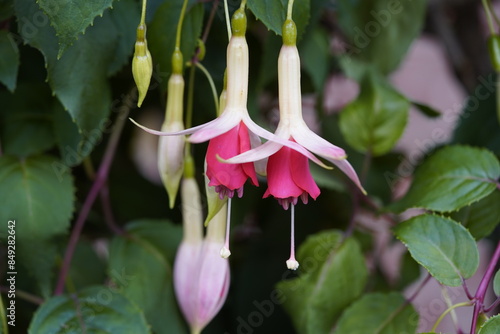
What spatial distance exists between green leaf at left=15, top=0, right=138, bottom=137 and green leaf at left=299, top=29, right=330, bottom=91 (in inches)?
11.1

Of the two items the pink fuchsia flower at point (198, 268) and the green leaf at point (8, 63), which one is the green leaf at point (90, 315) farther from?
the green leaf at point (8, 63)

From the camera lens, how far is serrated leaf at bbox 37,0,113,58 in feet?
1.42

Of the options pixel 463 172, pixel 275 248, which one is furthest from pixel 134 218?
pixel 463 172

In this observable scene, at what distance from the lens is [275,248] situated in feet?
2.90

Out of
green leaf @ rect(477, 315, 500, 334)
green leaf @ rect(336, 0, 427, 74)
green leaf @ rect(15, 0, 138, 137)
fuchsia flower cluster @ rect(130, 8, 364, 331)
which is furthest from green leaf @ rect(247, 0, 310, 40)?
green leaf @ rect(336, 0, 427, 74)

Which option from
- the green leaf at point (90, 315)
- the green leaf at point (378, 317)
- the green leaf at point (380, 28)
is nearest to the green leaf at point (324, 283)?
the green leaf at point (378, 317)

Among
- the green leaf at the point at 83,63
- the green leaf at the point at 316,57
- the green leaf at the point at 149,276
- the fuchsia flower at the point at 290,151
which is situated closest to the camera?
the fuchsia flower at the point at 290,151

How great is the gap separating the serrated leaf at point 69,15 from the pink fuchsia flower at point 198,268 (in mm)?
212

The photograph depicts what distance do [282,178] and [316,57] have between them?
417 mm

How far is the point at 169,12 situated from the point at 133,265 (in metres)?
0.26

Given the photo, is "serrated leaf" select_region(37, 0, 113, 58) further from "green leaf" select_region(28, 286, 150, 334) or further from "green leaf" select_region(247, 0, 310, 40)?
"green leaf" select_region(28, 286, 150, 334)

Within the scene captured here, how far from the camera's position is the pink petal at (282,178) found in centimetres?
42

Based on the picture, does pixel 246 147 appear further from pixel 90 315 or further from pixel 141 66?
pixel 90 315

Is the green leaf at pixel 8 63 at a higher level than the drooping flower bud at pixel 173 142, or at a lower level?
higher
